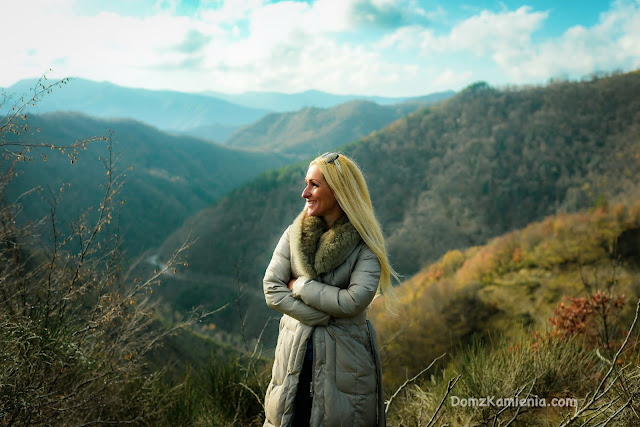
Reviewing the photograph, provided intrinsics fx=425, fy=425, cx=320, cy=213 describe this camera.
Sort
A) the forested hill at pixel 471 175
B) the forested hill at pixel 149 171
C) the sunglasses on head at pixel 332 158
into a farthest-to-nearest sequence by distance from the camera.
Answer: the forested hill at pixel 149 171 < the forested hill at pixel 471 175 < the sunglasses on head at pixel 332 158

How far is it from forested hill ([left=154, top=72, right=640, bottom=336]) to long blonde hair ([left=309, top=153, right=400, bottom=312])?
165ft

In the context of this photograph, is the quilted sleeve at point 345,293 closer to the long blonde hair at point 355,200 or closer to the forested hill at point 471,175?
the long blonde hair at point 355,200

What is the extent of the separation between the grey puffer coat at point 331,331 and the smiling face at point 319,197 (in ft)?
0.38

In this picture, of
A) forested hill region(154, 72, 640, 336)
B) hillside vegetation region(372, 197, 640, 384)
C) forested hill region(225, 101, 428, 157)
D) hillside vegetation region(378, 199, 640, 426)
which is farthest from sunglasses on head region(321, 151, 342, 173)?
forested hill region(225, 101, 428, 157)

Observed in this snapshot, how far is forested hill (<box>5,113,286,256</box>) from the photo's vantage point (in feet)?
219

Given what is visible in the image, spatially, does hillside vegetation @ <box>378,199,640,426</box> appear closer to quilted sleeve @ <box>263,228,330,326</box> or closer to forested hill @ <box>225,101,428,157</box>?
quilted sleeve @ <box>263,228,330,326</box>

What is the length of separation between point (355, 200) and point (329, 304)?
54 centimetres

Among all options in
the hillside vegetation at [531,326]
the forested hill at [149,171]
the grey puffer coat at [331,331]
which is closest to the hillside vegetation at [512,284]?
the hillside vegetation at [531,326]

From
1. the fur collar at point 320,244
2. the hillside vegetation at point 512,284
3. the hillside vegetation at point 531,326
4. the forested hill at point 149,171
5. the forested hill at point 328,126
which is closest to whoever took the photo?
the fur collar at point 320,244

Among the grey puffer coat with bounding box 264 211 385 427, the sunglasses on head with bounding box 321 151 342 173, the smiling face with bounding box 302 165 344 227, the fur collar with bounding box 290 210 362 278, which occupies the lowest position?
the grey puffer coat with bounding box 264 211 385 427

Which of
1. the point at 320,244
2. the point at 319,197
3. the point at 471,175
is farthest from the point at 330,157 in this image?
the point at 471,175

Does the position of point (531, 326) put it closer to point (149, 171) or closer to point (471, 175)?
point (471, 175)

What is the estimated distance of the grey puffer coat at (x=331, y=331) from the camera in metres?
1.91

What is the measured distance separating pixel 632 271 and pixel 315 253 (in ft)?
86.5
